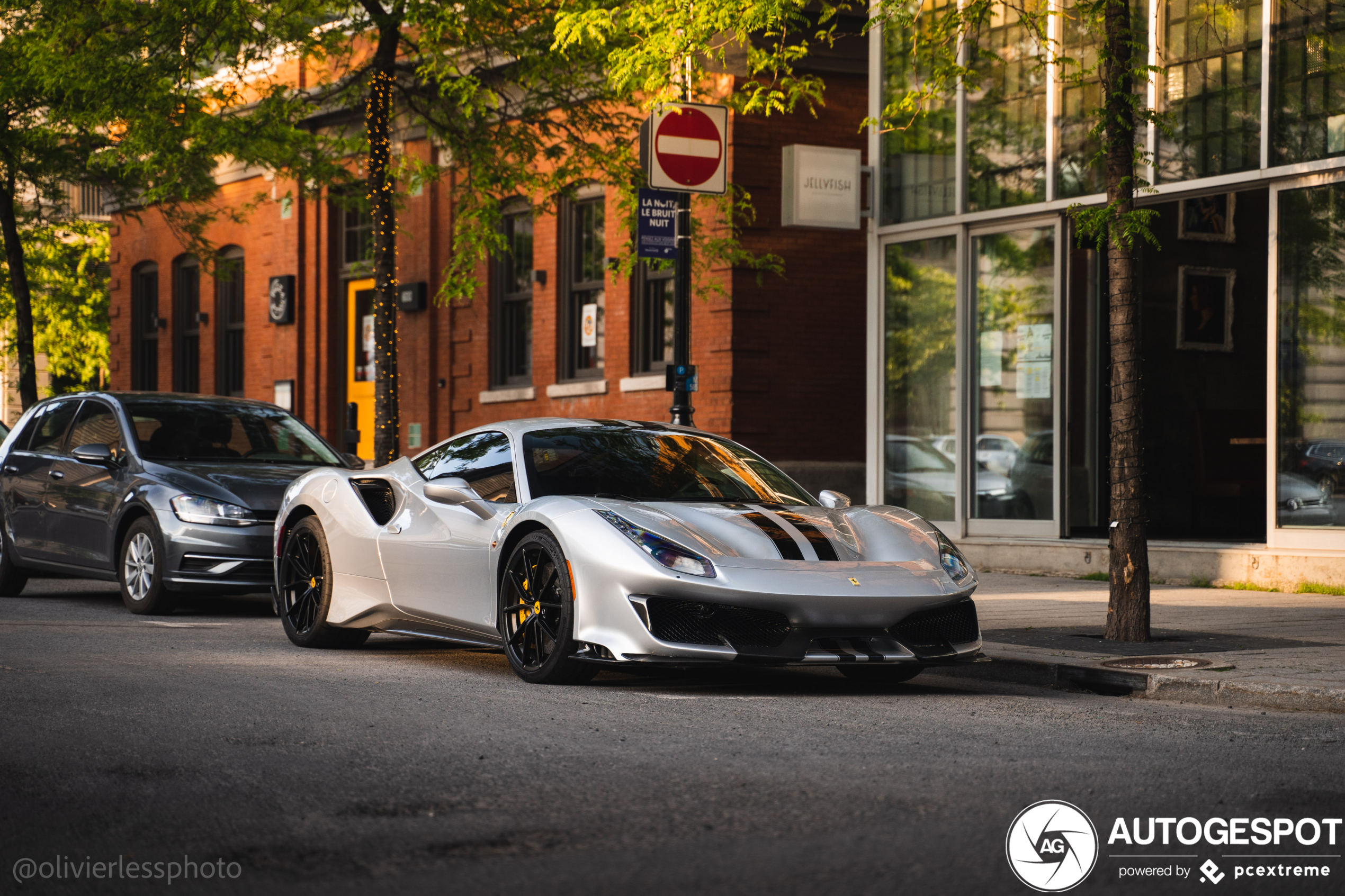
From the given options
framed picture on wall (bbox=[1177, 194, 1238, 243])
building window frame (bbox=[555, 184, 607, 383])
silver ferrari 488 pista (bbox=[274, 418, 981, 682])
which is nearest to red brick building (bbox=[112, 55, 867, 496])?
building window frame (bbox=[555, 184, 607, 383])

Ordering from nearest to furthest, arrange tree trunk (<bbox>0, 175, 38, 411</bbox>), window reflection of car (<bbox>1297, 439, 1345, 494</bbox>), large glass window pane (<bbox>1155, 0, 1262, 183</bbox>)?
window reflection of car (<bbox>1297, 439, 1345, 494</bbox>), large glass window pane (<bbox>1155, 0, 1262, 183</bbox>), tree trunk (<bbox>0, 175, 38, 411</bbox>)

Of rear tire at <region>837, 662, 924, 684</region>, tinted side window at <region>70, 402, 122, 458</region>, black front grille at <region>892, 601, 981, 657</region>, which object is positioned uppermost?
tinted side window at <region>70, 402, 122, 458</region>

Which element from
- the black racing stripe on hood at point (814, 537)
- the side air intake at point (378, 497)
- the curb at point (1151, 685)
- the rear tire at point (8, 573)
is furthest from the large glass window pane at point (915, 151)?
the rear tire at point (8, 573)

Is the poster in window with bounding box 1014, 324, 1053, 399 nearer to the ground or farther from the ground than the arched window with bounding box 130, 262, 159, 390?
nearer to the ground

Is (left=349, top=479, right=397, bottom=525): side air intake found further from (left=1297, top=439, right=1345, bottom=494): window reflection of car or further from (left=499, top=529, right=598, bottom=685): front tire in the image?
(left=1297, top=439, right=1345, bottom=494): window reflection of car

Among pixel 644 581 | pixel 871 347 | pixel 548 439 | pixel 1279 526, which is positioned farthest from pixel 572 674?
pixel 871 347

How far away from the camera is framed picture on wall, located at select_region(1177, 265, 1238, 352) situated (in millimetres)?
15875

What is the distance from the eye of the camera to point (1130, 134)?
9359 millimetres

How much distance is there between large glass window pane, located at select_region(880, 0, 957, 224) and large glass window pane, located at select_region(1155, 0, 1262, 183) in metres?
2.38

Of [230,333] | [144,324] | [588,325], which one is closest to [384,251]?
[588,325]

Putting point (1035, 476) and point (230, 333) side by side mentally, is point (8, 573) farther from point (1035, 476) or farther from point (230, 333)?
point (230, 333)

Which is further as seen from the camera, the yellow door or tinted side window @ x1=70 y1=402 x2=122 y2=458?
the yellow door

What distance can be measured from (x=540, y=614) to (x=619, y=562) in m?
0.66

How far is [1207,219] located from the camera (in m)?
15.1
